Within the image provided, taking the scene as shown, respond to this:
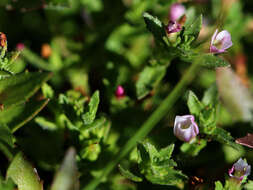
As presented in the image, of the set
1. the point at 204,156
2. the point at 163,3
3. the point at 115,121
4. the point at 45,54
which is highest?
the point at 163,3

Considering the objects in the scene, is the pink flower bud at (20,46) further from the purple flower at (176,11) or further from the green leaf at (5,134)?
→ the purple flower at (176,11)

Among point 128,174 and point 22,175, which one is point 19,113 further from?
point 128,174

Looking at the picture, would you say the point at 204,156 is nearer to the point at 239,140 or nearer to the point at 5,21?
the point at 239,140

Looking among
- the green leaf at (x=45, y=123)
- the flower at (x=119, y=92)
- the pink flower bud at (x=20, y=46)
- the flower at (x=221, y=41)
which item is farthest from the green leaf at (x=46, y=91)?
the flower at (x=221, y=41)

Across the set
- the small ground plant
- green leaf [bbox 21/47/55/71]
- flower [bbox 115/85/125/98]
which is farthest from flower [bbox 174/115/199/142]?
green leaf [bbox 21/47/55/71]

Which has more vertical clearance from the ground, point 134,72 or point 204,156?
point 134,72

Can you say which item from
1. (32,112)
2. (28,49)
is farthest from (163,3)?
(32,112)

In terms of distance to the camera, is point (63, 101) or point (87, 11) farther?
point (87, 11)

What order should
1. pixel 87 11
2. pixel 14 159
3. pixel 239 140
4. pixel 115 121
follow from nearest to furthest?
1. pixel 14 159
2. pixel 239 140
3. pixel 115 121
4. pixel 87 11
